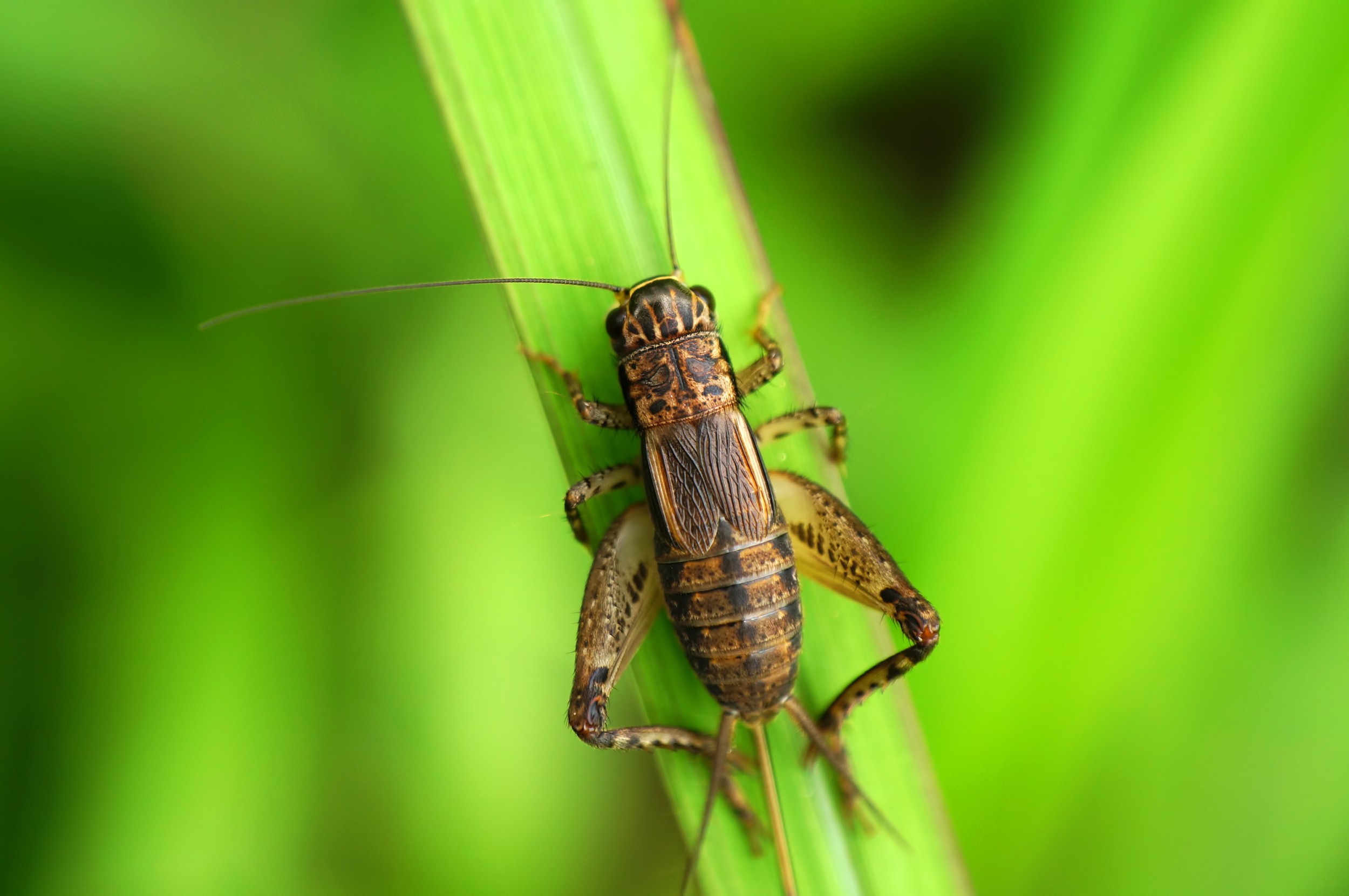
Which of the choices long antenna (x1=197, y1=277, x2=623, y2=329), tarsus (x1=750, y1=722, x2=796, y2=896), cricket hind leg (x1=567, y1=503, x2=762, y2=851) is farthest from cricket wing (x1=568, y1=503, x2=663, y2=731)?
long antenna (x1=197, y1=277, x2=623, y2=329)

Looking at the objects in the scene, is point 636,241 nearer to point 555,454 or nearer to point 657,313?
point 657,313

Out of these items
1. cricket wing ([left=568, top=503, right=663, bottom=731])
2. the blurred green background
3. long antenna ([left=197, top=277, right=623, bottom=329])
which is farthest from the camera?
cricket wing ([left=568, top=503, right=663, bottom=731])

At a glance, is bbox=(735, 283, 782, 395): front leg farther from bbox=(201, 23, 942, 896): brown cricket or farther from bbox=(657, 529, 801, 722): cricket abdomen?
bbox=(657, 529, 801, 722): cricket abdomen

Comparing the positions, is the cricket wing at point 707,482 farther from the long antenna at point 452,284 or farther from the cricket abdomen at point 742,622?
the long antenna at point 452,284

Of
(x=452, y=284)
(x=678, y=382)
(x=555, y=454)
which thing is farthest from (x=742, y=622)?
(x=452, y=284)

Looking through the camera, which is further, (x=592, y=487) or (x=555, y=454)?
(x=555, y=454)

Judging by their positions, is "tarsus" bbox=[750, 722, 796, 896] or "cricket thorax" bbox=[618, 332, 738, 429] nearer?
"tarsus" bbox=[750, 722, 796, 896]

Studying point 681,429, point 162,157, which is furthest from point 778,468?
point 162,157
